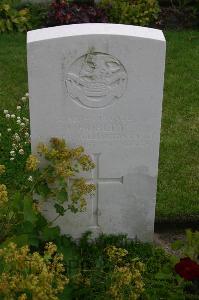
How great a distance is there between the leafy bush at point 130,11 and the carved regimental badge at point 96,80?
15.0 ft

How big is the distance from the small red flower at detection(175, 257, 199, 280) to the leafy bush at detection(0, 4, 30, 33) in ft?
17.8

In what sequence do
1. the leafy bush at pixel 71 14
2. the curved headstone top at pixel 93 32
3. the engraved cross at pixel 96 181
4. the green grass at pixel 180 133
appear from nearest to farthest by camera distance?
the curved headstone top at pixel 93 32
the engraved cross at pixel 96 181
the green grass at pixel 180 133
the leafy bush at pixel 71 14

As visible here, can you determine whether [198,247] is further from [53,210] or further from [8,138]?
[8,138]

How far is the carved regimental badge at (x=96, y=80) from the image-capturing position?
3953mm

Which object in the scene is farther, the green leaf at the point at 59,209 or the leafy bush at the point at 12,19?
the leafy bush at the point at 12,19

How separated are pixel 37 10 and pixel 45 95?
5125mm

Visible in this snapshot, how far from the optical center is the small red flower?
12.3 ft

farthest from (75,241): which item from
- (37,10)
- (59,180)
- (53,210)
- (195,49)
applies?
(37,10)

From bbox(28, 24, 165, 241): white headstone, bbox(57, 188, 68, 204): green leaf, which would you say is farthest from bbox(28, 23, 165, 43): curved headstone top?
bbox(57, 188, 68, 204): green leaf

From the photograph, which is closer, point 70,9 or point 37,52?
point 37,52

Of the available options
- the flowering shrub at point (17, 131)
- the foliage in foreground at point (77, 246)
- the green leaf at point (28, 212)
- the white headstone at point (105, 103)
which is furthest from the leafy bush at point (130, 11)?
the green leaf at point (28, 212)

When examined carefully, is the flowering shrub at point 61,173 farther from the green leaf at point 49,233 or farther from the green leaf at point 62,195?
the green leaf at point 49,233

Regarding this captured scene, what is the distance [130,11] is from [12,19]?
157 cm

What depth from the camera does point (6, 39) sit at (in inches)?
330
